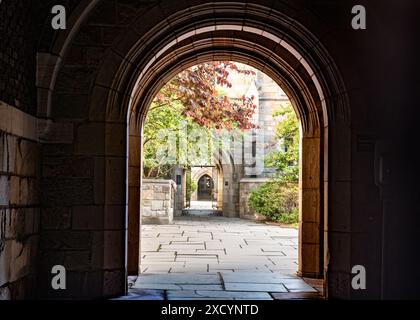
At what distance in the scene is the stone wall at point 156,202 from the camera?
1107 cm

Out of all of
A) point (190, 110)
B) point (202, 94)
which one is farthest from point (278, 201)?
point (202, 94)

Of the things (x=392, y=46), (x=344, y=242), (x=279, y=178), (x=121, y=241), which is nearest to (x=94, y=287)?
(x=121, y=241)

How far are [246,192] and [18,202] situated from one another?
10996 millimetres

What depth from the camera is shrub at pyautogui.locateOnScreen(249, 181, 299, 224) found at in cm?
1195

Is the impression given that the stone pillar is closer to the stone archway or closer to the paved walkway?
the paved walkway

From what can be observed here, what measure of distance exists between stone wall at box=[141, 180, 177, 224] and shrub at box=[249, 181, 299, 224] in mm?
2833

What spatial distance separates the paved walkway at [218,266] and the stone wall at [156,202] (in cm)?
151

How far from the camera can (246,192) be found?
1403 centimetres

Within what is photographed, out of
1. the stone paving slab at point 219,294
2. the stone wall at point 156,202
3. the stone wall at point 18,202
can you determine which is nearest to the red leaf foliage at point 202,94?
the stone wall at point 156,202

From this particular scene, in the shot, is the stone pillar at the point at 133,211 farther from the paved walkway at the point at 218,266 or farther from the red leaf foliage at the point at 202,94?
the red leaf foliage at the point at 202,94

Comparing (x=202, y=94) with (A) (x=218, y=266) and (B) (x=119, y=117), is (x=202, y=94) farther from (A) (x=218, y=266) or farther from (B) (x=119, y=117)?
(B) (x=119, y=117)

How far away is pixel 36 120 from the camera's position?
371 centimetres

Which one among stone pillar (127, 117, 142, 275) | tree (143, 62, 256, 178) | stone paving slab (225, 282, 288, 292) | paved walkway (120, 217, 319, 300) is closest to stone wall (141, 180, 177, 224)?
tree (143, 62, 256, 178)

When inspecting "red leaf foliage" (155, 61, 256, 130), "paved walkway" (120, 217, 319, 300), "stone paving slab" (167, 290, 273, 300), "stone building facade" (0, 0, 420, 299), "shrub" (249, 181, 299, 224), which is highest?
"red leaf foliage" (155, 61, 256, 130)
